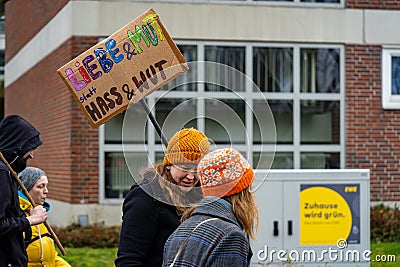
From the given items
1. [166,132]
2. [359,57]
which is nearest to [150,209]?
[166,132]

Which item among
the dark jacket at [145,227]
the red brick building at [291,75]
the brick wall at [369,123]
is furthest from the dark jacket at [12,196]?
the brick wall at [369,123]

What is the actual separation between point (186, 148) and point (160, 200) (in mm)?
311

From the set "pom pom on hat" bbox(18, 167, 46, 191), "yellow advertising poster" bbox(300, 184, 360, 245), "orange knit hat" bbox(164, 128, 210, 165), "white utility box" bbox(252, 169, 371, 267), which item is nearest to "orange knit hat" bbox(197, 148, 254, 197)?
"orange knit hat" bbox(164, 128, 210, 165)

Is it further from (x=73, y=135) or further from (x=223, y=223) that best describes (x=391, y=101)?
(x=223, y=223)

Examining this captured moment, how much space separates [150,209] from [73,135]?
995cm

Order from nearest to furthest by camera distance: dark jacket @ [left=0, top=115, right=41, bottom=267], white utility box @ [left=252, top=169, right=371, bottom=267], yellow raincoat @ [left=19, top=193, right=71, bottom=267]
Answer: dark jacket @ [left=0, top=115, right=41, bottom=267] → yellow raincoat @ [left=19, top=193, right=71, bottom=267] → white utility box @ [left=252, top=169, right=371, bottom=267]

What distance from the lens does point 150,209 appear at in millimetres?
4160

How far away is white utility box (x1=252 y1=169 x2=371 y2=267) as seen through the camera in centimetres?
916

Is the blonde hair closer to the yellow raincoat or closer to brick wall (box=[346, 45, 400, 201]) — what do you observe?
the yellow raincoat

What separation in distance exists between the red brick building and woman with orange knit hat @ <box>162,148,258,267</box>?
1046 centimetres

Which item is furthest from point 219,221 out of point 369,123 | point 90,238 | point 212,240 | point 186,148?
point 369,123

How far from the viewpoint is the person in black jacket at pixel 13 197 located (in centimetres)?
474

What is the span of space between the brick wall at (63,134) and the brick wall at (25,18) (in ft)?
2.96

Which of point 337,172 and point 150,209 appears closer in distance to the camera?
point 150,209
